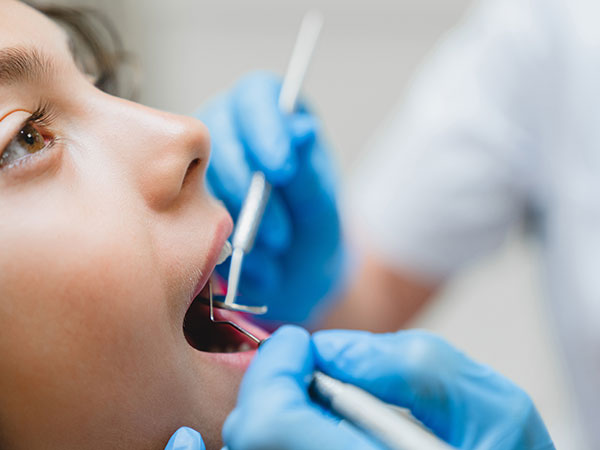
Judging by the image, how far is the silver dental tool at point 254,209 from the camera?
2.15ft

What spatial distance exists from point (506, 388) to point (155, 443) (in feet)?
1.13

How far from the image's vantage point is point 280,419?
458 mm

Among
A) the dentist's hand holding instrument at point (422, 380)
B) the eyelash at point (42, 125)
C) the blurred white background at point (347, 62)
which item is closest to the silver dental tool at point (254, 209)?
the dentist's hand holding instrument at point (422, 380)

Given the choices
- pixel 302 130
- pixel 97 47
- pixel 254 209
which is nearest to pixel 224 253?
pixel 254 209

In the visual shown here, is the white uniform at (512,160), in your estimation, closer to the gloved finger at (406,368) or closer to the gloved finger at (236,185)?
the gloved finger at (236,185)

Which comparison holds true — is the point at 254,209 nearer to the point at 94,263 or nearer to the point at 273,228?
the point at 273,228

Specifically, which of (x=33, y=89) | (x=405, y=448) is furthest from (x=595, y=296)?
(x=33, y=89)

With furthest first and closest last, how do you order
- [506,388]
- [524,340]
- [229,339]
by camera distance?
[524,340] < [229,339] < [506,388]

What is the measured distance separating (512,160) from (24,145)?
2.59 ft

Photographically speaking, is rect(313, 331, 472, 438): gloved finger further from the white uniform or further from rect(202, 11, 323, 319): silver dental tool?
the white uniform

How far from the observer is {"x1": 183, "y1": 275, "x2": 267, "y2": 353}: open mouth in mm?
601

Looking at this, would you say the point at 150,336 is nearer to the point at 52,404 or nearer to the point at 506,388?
the point at 52,404

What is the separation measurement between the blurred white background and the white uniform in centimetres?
84

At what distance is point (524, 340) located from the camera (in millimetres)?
1855
